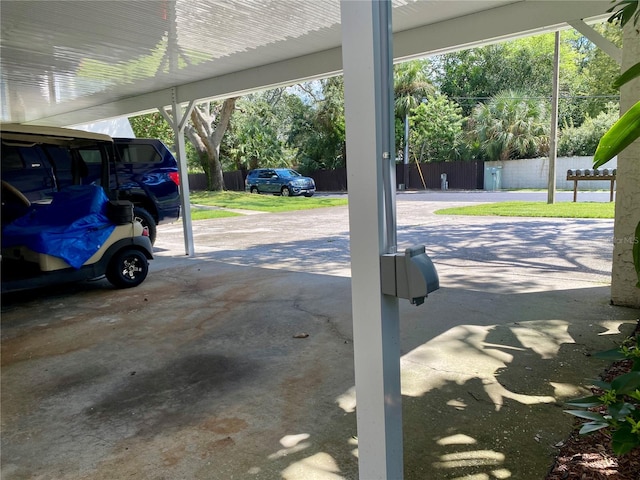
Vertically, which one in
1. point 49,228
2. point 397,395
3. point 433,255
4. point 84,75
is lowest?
point 433,255

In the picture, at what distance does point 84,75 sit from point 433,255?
6.56m

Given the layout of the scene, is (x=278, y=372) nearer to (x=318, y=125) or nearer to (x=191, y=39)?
(x=191, y=39)

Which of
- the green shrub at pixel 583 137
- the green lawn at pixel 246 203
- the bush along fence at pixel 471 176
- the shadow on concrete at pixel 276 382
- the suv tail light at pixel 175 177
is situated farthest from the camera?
the green shrub at pixel 583 137

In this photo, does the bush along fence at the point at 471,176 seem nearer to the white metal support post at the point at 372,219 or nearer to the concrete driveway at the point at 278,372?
the concrete driveway at the point at 278,372

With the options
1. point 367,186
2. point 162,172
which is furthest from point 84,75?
point 367,186

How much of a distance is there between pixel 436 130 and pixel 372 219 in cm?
2929

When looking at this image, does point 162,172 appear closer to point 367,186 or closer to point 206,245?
point 206,245

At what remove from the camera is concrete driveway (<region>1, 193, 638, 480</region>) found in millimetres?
2381

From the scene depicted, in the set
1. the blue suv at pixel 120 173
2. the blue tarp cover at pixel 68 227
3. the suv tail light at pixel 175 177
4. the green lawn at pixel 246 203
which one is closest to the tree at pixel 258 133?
the green lawn at pixel 246 203

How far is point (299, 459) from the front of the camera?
2.35m

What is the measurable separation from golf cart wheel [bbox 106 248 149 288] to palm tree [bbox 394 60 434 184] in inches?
952

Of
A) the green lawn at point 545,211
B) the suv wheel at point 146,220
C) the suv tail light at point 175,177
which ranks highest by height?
the suv tail light at point 175,177

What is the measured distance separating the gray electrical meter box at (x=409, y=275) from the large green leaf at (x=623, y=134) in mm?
801

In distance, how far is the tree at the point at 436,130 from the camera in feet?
94.7
